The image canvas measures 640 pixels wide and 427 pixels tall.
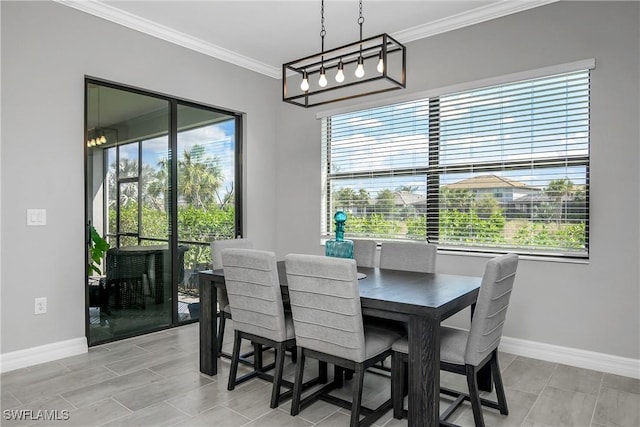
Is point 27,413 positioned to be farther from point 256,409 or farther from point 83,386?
point 256,409

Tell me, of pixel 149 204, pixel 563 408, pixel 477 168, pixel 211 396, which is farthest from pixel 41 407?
pixel 477 168

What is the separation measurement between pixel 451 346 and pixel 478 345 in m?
0.16

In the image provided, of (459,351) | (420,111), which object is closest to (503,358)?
(459,351)

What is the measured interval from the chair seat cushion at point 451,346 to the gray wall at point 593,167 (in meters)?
1.38

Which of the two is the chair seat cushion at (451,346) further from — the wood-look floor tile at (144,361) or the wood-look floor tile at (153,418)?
the wood-look floor tile at (144,361)

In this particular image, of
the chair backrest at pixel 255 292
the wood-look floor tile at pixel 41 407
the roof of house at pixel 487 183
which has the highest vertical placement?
the roof of house at pixel 487 183

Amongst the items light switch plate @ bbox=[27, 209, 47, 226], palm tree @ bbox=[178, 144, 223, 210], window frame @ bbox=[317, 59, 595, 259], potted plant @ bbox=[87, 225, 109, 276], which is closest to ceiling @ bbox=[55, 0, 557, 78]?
window frame @ bbox=[317, 59, 595, 259]

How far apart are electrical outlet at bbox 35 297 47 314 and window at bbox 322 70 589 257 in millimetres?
2854

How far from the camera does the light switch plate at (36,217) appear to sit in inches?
123

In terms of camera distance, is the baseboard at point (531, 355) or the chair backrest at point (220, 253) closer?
the baseboard at point (531, 355)

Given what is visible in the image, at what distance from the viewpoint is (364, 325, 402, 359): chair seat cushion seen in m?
2.20

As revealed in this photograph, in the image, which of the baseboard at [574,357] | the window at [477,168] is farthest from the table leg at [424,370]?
the window at [477,168]

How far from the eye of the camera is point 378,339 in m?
2.29

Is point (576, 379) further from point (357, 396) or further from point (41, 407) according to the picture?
point (41, 407)
